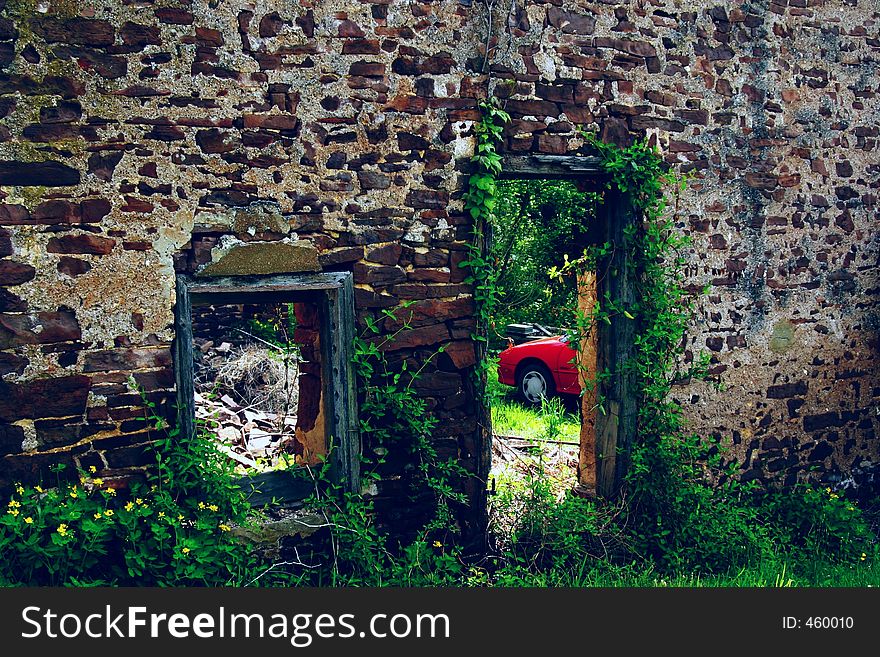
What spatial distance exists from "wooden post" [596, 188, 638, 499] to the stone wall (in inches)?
19.6

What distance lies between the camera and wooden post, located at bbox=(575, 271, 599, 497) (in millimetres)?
5617

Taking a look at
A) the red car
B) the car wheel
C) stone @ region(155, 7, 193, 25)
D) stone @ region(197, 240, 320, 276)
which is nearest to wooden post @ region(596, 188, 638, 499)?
stone @ region(197, 240, 320, 276)

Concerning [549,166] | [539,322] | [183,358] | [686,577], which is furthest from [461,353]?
[539,322]

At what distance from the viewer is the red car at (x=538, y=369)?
32.1 ft

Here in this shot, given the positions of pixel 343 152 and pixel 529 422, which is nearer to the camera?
pixel 343 152

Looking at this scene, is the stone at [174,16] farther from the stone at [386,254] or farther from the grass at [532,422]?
the grass at [532,422]

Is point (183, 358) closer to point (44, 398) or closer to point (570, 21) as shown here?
point (44, 398)

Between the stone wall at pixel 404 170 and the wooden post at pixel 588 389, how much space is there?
2.28ft

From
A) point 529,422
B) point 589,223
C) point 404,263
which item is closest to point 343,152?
point 404,263

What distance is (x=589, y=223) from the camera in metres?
5.64

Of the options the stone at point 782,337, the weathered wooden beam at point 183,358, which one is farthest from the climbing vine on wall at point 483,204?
the stone at point 782,337

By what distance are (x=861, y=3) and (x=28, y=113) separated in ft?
19.5

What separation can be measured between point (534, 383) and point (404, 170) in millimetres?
5683

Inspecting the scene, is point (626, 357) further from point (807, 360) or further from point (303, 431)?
point (303, 431)
